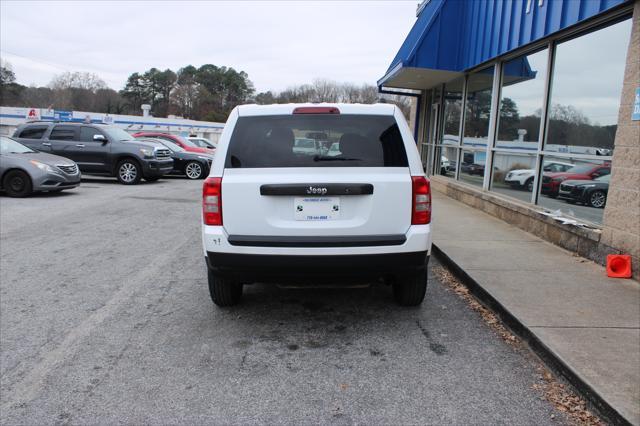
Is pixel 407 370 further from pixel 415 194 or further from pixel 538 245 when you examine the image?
pixel 538 245

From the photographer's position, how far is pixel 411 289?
471 cm

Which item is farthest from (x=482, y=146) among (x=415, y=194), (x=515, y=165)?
(x=415, y=194)

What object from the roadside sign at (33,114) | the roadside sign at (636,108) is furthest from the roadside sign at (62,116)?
the roadside sign at (636,108)

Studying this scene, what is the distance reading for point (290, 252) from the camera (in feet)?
13.1

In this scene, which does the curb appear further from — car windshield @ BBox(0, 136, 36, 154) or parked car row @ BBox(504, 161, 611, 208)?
car windshield @ BBox(0, 136, 36, 154)

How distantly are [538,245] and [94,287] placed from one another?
18.9 feet

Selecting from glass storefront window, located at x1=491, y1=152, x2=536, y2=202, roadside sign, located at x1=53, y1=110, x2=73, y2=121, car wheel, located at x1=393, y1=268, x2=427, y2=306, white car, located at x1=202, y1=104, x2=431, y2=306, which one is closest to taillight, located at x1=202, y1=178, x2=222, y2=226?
white car, located at x1=202, y1=104, x2=431, y2=306

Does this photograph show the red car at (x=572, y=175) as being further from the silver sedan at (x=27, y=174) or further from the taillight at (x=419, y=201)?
the silver sedan at (x=27, y=174)

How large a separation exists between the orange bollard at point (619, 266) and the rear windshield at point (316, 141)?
312cm

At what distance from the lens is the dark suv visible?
50.9 feet

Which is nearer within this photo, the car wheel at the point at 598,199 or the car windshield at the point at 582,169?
the car wheel at the point at 598,199

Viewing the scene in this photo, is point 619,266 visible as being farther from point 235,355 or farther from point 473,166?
point 473,166

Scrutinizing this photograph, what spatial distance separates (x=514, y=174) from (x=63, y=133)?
43.0 feet

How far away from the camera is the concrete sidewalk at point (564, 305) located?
3.27m
